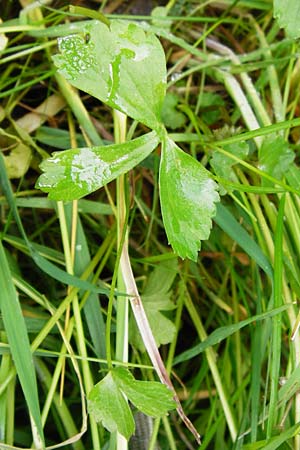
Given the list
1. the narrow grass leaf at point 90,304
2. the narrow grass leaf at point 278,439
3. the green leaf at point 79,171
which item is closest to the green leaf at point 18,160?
the narrow grass leaf at point 90,304

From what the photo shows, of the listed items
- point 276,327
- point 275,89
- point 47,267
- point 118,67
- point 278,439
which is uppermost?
point 118,67

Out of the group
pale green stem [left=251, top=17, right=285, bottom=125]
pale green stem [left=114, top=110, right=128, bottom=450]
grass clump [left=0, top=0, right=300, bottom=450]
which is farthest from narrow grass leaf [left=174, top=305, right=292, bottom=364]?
pale green stem [left=251, top=17, right=285, bottom=125]

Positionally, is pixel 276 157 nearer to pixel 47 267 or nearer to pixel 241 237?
pixel 241 237

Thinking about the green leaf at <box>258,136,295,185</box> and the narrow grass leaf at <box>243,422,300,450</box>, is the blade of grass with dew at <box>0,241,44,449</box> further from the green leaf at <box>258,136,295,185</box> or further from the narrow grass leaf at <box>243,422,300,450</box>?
the green leaf at <box>258,136,295,185</box>

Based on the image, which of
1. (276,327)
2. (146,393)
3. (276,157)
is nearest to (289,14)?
(276,157)

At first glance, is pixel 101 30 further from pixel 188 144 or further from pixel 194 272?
pixel 194 272

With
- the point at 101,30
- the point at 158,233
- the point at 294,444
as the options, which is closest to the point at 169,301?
the point at 158,233

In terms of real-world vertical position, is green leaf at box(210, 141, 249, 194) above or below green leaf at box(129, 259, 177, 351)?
above
